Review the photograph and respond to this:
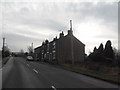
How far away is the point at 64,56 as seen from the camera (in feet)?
216

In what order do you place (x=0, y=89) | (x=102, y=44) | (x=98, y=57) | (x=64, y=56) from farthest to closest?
(x=102, y=44) < (x=64, y=56) < (x=98, y=57) < (x=0, y=89)

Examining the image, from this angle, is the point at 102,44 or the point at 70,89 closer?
the point at 70,89

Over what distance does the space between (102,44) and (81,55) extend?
11842mm

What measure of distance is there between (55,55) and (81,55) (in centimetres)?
732

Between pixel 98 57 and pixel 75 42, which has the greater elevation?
pixel 75 42

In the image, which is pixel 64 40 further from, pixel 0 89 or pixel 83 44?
pixel 0 89

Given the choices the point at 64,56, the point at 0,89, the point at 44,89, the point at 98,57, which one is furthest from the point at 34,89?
the point at 64,56

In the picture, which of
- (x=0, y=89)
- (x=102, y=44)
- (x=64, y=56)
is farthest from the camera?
(x=102, y=44)

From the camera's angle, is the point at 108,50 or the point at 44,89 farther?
the point at 108,50

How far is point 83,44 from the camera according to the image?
6900cm

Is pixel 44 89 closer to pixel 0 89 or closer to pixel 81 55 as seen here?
pixel 0 89

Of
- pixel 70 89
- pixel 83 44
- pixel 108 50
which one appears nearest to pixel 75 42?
pixel 83 44

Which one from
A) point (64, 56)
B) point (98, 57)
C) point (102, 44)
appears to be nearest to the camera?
point (98, 57)

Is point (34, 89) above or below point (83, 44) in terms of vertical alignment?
below
